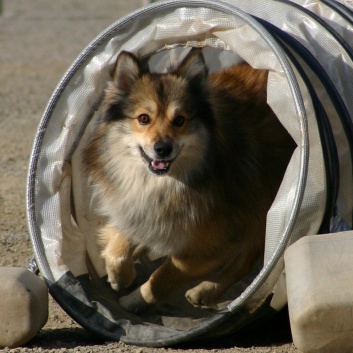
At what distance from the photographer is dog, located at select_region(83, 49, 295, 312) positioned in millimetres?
5148

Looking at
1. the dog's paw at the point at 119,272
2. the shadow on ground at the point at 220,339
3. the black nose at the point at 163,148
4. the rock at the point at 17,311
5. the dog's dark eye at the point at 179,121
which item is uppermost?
the dog's dark eye at the point at 179,121

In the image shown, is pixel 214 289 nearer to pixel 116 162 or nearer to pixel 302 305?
pixel 116 162

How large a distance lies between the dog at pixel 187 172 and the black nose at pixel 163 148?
2cm

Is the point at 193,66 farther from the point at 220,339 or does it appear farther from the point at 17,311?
the point at 17,311

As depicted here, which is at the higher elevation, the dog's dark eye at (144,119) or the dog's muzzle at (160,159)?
the dog's dark eye at (144,119)

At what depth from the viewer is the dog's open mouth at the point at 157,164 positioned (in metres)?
5.06

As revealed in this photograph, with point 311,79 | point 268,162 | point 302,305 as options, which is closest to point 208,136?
point 268,162

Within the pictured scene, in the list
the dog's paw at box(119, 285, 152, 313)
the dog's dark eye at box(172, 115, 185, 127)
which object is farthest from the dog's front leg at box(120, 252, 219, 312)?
the dog's dark eye at box(172, 115, 185, 127)

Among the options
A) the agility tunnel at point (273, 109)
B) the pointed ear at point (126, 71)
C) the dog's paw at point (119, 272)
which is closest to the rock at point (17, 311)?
the agility tunnel at point (273, 109)

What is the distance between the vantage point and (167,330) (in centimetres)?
488

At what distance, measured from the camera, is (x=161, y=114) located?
5.05m

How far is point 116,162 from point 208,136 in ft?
1.97

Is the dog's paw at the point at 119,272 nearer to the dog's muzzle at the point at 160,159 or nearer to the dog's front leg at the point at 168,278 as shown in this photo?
the dog's front leg at the point at 168,278

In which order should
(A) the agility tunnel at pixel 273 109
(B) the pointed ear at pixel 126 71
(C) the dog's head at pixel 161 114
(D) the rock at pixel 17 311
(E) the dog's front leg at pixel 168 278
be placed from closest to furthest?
1. (A) the agility tunnel at pixel 273 109
2. (D) the rock at pixel 17 311
3. (C) the dog's head at pixel 161 114
4. (B) the pointed ear at pixel 126 71
5. (E) the dog's front leg at pixel 168 278
